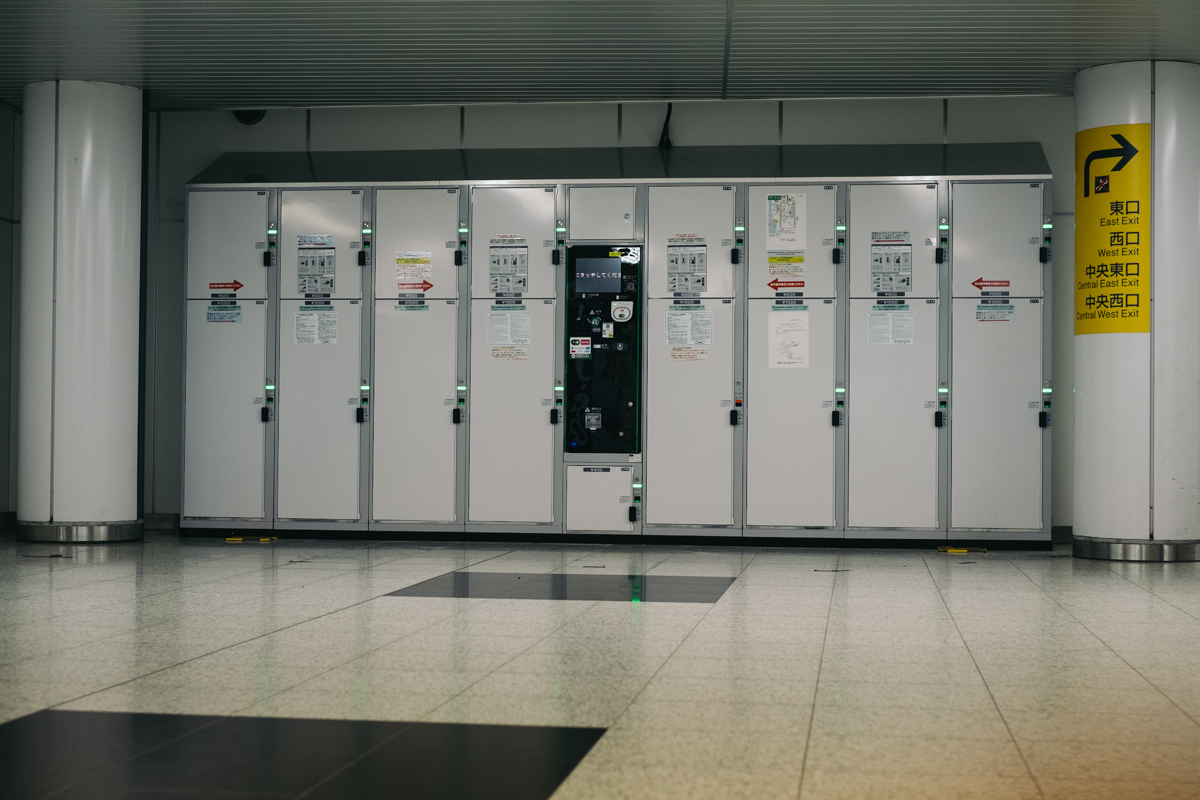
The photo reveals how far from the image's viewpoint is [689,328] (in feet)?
28.6

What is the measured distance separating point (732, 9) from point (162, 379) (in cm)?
611

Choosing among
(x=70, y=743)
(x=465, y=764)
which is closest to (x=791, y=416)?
(x=465, y=764)

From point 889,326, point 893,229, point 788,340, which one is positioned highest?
point 893,229

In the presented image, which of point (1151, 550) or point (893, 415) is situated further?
point (893, 415)

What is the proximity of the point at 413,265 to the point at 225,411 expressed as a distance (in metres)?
2.01

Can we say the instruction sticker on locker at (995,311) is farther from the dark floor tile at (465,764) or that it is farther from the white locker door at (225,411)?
the dark floor tile at (465,764)

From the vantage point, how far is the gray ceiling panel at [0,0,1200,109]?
6836 mm

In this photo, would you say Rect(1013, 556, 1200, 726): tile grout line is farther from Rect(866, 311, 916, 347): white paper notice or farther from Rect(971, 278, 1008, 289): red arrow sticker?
Rect(971, 278, 1008, 289): red arrow sticker

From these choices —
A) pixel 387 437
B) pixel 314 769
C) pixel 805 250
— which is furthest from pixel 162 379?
pixel 314 769

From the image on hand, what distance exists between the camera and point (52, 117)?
8367 millimetres

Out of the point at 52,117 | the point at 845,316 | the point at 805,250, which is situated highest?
the point at 52,117

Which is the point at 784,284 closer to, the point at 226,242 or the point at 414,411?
the point at 414,411

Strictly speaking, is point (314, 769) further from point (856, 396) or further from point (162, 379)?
point (162, 379)

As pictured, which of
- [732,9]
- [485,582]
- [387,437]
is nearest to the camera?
[485,582]
